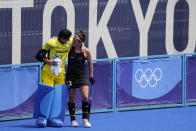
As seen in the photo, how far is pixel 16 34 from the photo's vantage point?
13297 millimetres

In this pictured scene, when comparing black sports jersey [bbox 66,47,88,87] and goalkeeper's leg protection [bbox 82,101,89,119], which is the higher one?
black sports jersey [bbox 66,47,88,87]

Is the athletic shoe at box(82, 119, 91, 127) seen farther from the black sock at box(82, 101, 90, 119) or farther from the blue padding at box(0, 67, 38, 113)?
the blue padding at box(0, 67, 38, 113)

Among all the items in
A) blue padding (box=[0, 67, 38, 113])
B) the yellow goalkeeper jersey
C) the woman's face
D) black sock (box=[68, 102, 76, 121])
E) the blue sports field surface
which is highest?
the woman's face

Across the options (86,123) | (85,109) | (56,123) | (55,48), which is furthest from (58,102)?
(55,48)

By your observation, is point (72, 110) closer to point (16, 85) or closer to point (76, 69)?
point (76, 69)

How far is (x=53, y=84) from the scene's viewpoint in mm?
11594

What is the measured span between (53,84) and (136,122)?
1.74m

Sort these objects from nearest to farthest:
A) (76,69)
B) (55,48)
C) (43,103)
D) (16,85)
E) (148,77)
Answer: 1. (55,48)
2. (43,103)
3. (76,69)
4. (16,85)
5. (148,77)

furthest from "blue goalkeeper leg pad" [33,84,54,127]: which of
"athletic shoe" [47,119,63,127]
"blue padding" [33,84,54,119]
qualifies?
"athletic shoe" [47,119,63,127]

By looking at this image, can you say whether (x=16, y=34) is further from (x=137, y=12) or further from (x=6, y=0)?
(x=137, y=12)

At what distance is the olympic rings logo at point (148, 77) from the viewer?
13312 mm

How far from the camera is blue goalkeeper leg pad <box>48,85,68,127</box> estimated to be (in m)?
11.6

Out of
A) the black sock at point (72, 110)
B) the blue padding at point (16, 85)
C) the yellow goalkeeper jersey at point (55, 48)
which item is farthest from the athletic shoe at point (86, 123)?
the blue padding at point (16, 85)

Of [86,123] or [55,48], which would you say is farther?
[86,123]
